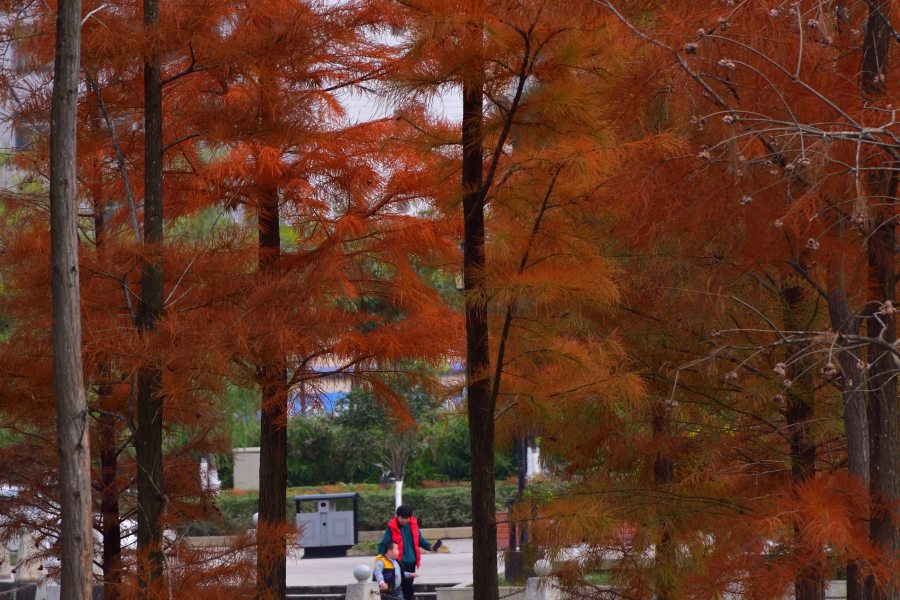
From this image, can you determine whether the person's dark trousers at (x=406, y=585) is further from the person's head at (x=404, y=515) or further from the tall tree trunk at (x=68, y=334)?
the tall tree trunk at (x=68, y=334)

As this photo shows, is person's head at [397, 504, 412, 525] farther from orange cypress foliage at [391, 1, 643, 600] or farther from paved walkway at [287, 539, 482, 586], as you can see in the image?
orange cypress foliage at [391, 1, 643, 600]

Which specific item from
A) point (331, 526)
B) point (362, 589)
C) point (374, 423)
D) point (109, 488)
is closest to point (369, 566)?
point (331, 526)

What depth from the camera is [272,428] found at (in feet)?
31.7

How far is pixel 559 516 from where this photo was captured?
6.96m

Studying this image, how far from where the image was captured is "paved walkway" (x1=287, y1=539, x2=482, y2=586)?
58.8 feet

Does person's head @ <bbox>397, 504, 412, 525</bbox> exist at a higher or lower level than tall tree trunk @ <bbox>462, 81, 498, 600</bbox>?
lower

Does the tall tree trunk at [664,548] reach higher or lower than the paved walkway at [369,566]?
higher

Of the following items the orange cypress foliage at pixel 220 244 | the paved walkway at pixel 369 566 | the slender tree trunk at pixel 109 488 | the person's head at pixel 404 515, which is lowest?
the paved walkway at pixel 369 566

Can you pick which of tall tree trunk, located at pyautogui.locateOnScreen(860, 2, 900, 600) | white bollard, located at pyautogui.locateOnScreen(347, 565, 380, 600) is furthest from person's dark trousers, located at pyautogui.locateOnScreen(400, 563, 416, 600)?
tall tree trunk, located at pyautogui.locateOnScreen(860, 2, 900, 600)

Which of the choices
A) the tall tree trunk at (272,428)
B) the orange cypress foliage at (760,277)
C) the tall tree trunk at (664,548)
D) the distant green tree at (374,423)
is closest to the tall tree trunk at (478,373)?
the orange cypress foliage at (760,277)

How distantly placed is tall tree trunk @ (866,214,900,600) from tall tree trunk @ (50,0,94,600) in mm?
5093

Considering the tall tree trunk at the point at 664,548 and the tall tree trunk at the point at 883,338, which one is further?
the tall tree trunk at the point at 664,548

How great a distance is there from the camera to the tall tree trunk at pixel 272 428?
8703 mm

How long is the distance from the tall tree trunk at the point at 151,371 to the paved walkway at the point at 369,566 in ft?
32.1
